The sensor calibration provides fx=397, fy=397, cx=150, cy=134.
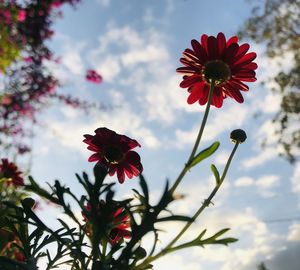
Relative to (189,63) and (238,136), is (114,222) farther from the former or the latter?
(189,63)

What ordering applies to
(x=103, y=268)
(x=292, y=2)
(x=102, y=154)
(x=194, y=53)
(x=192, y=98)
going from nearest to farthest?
1. (x=103, y=268)
2. (x=102, y=154)
3. (x=194, y=53)
4. (x=192, y=98)
5. (x=292, y=2)

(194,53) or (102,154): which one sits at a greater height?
(194,53)

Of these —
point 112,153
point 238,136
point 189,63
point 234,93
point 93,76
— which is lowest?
point 112,153

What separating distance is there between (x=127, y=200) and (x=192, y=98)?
637mm

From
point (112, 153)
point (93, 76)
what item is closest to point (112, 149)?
point (112, 153)

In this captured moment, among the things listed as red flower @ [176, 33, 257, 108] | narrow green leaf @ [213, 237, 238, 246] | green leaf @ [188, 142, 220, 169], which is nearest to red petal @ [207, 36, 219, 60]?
red flower @ [176, 33, 257, 108]

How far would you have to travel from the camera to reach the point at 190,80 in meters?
1.33

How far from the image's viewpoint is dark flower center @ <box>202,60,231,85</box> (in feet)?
3.91

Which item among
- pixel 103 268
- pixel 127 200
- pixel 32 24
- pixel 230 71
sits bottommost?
pixel 103 268

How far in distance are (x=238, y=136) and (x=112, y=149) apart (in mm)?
361

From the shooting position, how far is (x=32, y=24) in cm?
A: 909

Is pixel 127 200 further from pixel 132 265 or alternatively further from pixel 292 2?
pixel 292 2

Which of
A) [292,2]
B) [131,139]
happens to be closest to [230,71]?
[131,139]

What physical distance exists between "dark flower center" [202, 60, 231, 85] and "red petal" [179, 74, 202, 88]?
10cm
